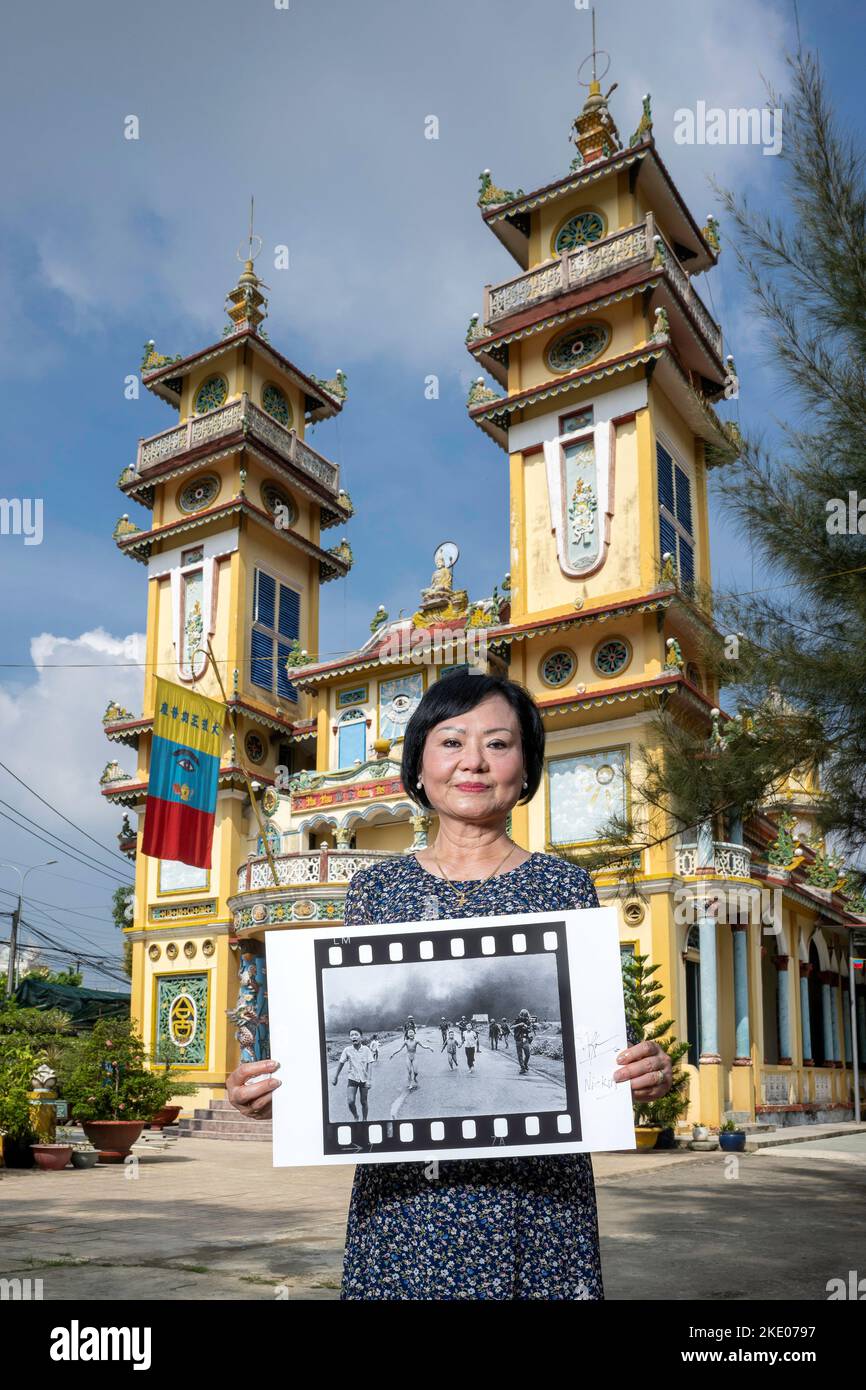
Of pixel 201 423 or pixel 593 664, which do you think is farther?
pixel 201 423

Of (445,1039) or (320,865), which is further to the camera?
(320,865)

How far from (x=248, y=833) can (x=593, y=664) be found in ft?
30.1

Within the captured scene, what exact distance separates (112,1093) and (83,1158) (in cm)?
106

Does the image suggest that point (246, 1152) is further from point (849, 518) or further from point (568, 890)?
point (568, 890)

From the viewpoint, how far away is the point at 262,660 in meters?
26.0

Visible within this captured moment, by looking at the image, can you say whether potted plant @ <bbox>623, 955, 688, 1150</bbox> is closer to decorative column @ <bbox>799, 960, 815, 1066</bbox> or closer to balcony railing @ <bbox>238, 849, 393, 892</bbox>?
balcony railing @ <bbox>238, 849, 393, 892</bbox>

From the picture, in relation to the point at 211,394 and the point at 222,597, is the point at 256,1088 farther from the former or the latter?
the point at 211,394

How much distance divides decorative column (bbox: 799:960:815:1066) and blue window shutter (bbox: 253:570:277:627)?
537 inches

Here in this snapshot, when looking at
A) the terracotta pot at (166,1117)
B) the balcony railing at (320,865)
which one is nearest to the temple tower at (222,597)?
the terracotta pot at (166,1117)

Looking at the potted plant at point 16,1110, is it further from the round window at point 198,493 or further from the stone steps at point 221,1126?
the round window at point 198,493

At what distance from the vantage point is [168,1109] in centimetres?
2167

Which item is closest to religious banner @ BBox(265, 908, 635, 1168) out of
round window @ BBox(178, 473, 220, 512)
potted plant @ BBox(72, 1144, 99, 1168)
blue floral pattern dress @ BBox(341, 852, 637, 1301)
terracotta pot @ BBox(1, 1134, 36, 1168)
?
blue floral pattern dress @ BBox(341, 852, 637, 1301)

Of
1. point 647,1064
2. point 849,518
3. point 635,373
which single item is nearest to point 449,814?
point 647,1064

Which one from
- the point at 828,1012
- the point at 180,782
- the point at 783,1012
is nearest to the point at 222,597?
the point at 180,782
